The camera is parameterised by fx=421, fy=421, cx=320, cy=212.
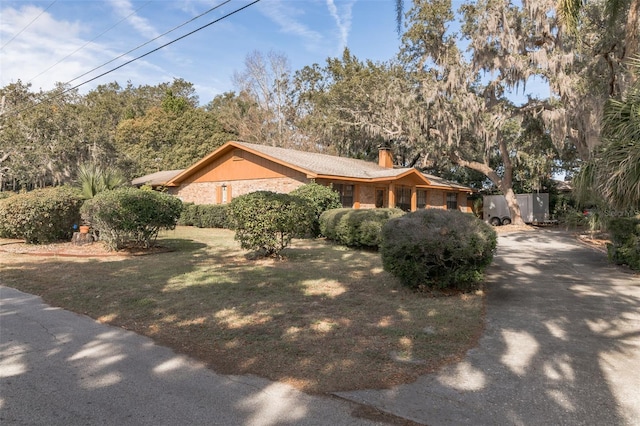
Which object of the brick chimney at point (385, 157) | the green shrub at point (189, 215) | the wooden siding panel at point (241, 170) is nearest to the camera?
the wooden siding panel at point (241, 170)

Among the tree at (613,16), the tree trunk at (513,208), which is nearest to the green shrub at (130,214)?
the tree at (613,16)

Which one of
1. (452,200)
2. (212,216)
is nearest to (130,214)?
(212,216)

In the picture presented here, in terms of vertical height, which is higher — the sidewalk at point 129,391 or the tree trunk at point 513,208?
the tree trunk at point 513,208

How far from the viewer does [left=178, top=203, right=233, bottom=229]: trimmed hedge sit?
22.0 m

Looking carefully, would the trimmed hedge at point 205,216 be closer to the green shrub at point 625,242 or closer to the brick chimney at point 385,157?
the brick chimney at point 385,157

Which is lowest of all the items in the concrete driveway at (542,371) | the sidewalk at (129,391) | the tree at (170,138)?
the sidewalk at (129,391)

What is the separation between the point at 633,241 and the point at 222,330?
9261 millimetres

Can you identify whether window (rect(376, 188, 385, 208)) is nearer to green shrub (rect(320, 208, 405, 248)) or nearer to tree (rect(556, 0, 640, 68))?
green shrub (rect(320, 208, 405, 248))

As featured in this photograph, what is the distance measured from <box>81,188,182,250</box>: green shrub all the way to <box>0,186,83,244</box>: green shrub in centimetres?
152

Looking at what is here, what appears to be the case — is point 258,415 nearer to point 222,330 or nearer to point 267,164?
point 222,330

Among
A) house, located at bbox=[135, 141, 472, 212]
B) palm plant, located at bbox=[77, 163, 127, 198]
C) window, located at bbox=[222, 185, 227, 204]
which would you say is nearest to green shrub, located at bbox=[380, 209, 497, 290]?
palm plant, located at bbox=[77, 163, 127, 198]

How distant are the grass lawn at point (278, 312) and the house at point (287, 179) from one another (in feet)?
35.5

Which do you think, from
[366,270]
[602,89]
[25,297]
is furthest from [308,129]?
[25,297]

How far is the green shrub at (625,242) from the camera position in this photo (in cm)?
926
